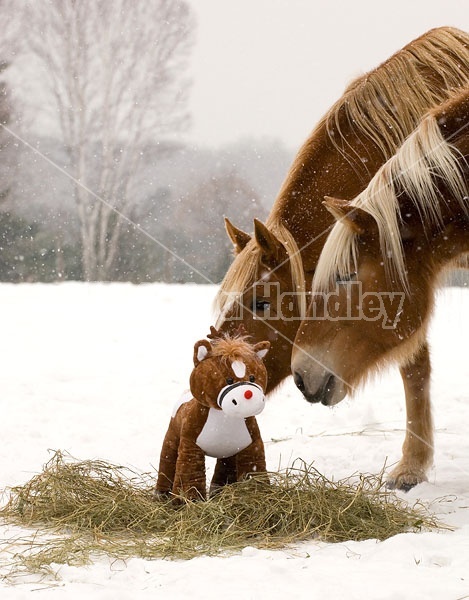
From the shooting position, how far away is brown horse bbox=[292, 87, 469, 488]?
10.9 ft

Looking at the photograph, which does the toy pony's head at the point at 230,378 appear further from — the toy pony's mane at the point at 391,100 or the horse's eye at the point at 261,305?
the toy pony's mane at the point at 391,100

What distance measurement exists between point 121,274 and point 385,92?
408 inches

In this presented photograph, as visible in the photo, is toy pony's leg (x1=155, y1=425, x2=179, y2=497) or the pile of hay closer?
the pile of hay

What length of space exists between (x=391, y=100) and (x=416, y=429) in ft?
6.36

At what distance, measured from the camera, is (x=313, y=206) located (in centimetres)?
422

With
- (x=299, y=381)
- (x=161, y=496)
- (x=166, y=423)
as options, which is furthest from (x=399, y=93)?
(x=166, y=423)

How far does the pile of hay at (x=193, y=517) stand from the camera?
264cm

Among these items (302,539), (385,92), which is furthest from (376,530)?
(385,92)

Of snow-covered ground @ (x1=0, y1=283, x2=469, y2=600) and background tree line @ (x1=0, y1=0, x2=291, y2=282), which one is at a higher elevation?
background tree line @ (x1=0, y1=0, x2=291, y2=282)

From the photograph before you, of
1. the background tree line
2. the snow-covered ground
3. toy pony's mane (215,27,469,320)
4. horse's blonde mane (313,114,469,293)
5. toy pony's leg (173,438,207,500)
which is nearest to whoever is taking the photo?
the snow-covered ground

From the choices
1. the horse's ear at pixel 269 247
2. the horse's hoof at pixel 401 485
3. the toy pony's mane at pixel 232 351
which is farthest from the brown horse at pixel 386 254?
the horse's hoof at pixel 401 485

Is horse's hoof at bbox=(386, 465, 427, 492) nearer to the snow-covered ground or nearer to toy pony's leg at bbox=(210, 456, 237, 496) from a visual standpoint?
the snow-covered ground

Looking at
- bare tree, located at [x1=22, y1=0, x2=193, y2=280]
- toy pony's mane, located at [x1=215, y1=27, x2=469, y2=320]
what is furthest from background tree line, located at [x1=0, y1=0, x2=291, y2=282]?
toy pony's mane, located at [x1=215, y1=27, x2=469, y2=320]

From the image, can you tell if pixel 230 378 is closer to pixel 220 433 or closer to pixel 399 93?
pixel 220 433
